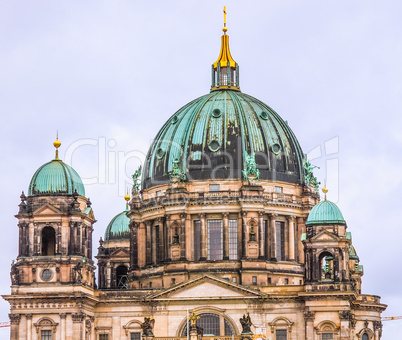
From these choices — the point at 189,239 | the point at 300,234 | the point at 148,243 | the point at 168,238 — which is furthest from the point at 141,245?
the point at 300,234

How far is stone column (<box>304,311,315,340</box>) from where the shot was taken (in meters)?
125

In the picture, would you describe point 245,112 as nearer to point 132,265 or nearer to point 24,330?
point 132,265

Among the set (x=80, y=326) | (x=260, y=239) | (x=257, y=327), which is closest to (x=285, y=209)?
(x=260, y=239)

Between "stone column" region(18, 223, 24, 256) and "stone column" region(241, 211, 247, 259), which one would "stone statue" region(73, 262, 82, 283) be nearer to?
"stone column" region(18, 223, 24, 256)

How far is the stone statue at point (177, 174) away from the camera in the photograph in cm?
13625

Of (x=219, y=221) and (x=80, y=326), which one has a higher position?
(x=219, y=221)

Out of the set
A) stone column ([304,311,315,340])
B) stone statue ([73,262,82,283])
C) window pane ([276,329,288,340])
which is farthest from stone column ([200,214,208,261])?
stone column ([304,311,315,340])

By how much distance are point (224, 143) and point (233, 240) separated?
9.35 meters

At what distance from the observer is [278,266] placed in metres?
135

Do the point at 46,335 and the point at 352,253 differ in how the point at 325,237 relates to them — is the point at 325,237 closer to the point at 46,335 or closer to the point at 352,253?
the point at 352,253

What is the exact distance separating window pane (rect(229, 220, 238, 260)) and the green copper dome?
446 centimetres

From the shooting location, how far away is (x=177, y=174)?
448 feet

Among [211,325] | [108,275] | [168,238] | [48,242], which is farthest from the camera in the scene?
[108,275]

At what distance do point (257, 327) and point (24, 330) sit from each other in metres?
20.0
